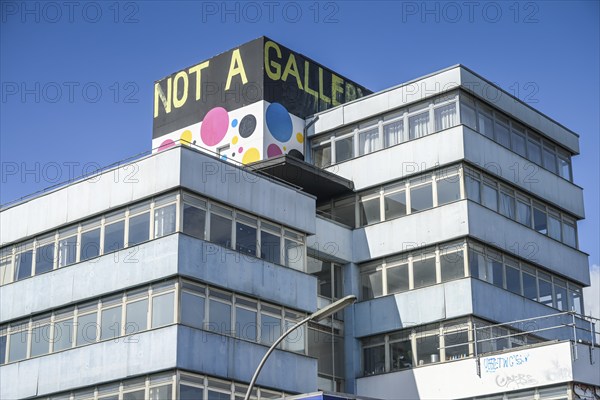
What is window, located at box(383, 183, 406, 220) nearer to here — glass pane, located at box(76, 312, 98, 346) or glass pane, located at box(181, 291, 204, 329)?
glass pane, located at box(181, 291, 204, 329)

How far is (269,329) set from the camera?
34219 millimetres

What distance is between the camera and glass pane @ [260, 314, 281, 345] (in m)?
33.9

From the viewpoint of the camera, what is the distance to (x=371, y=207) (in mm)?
40406

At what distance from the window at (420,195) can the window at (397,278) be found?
84.0 inches

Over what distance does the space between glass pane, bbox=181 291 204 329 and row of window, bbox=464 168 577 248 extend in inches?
440

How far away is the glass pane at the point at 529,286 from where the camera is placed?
39.9 m

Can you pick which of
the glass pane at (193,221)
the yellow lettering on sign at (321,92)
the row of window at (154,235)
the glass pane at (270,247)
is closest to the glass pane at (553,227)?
the yellow lettering on sign at (321,92)

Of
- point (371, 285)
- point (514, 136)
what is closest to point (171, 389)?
point (371, 285)

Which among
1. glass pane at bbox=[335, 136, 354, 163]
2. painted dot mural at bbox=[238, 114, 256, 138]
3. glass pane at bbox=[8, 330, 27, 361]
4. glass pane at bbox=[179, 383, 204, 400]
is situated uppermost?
painted dot mural at bbox=[238, 114, 256, 138]

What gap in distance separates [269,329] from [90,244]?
631 centimetres

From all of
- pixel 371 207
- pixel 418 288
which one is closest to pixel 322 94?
pixel 371 207

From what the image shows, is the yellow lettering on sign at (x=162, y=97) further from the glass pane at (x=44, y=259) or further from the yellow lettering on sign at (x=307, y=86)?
the glass pane at (x=44, y=259)

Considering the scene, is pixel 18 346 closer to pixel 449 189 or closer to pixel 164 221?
pixel 164 221

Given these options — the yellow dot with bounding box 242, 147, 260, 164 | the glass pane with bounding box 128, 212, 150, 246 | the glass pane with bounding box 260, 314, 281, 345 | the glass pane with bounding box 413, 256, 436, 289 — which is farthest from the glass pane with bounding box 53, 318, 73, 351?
the glass pane with bounding box 413, 256, 436, 289
